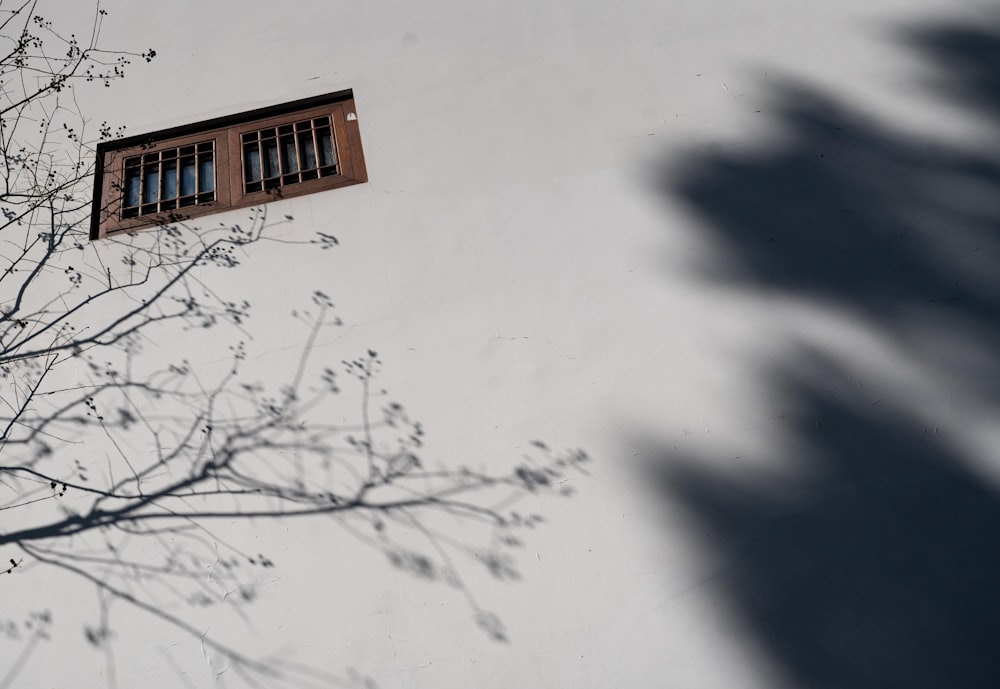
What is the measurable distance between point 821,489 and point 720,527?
46 centimetres

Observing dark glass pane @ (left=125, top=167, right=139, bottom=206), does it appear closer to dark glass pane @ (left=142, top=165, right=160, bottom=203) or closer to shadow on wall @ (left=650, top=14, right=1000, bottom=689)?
dark glass pane @ (left=142, top=165, right=160, bottom=203)

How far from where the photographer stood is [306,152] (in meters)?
3.65

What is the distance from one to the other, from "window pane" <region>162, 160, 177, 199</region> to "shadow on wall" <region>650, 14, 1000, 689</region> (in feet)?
8.56

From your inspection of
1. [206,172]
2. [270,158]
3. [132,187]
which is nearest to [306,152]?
[270,158]

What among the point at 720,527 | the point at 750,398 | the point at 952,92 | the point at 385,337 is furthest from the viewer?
the point at 952,92

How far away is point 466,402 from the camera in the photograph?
119 inches

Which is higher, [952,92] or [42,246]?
[42,246]

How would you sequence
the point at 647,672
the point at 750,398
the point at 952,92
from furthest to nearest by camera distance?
1. the point at 952,92
2. the point at 750,398
3. the point at 647,672

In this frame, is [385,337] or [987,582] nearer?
[987,582]

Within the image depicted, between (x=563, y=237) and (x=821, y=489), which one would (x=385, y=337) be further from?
(x=821, y=489)

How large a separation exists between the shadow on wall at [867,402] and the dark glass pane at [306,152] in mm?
1872

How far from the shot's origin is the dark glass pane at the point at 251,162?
3.62 m

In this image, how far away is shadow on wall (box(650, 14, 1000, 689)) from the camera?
2.59 m

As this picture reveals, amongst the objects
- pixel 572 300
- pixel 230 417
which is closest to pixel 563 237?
pixel 572 300
